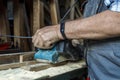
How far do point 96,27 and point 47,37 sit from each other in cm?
29

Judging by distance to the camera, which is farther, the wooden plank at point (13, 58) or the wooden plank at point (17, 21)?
the wooden plank at point (17, 21)

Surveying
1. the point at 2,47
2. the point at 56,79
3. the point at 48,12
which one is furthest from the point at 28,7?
Result: the point at 56,79

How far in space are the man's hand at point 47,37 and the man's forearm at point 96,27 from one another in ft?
0.24

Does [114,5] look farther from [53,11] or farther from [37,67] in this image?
[53,11]

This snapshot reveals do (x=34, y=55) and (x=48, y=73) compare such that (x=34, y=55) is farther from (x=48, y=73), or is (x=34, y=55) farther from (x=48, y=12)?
(x=48, y=12)

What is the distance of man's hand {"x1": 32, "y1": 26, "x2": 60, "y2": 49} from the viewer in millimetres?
1120

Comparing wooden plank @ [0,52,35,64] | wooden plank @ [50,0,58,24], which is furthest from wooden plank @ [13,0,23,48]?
wooden plank @ [0,52,35,64]

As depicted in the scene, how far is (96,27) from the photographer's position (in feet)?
3.18

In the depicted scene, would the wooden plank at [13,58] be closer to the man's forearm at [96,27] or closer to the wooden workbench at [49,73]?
the wooden workbench at [49,73]

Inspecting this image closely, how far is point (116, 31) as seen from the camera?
0.92m

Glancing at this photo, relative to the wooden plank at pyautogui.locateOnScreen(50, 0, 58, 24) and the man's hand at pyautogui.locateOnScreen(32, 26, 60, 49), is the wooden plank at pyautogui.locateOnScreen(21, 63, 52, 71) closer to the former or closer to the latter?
the man's hand at pyautogui.locateOnScreen(32, 26, 60, 49)

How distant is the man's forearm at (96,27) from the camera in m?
0.92

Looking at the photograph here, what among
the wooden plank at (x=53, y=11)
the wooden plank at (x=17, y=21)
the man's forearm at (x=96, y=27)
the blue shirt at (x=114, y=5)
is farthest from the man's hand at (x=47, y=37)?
the wooden plank at (x=17, y=21)

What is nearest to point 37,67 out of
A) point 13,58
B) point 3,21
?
point 13,58
